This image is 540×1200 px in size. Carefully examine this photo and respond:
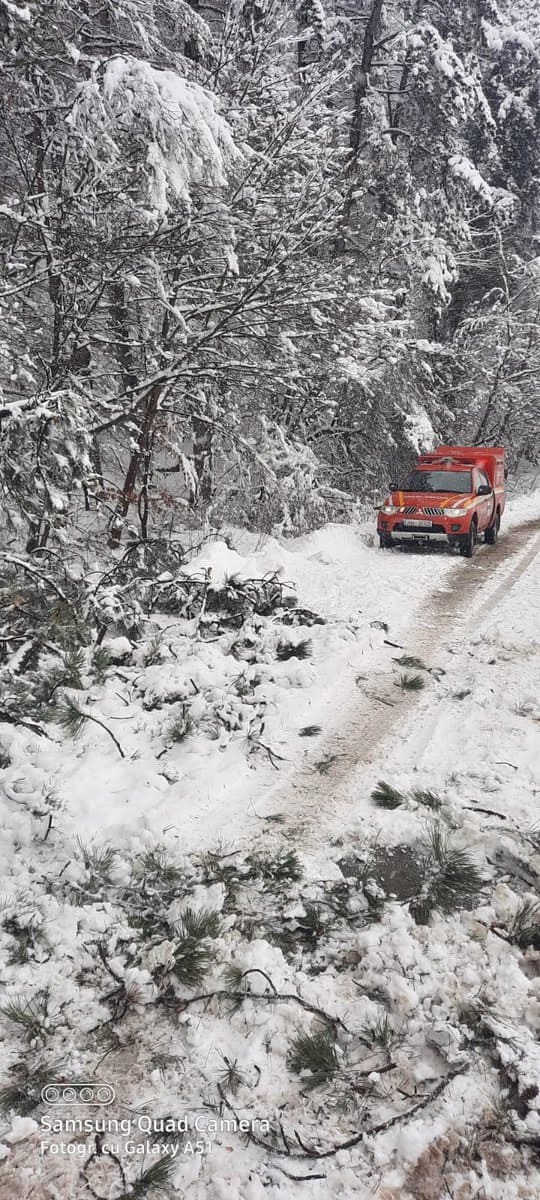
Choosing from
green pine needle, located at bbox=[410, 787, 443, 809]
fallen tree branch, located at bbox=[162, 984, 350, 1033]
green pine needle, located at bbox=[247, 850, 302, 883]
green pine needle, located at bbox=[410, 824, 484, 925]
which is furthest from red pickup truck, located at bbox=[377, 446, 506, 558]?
fallen tree branch, located at bbox=[162, 984, 350, 1033]

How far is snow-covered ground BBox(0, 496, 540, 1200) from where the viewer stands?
2.14 metres

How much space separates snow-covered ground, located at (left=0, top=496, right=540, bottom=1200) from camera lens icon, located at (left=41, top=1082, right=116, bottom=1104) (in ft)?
0.12

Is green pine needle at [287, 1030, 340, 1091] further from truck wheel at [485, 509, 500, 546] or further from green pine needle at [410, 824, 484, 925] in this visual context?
truck wheel at [485, 509, 500, 546]

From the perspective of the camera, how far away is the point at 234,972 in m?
2.81

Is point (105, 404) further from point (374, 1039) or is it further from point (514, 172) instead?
point (514, 172)

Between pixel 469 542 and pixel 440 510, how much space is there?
30.9 inches

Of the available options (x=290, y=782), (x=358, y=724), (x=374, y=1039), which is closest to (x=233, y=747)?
(x=290, y=782)

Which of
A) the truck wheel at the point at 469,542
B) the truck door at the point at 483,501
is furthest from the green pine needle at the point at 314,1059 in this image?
the truck door at the point at 483,501

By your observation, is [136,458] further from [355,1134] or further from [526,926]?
[355,1134]

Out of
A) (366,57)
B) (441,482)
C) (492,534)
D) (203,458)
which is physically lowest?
(492,534)

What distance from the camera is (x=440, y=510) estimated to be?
1076 centimetres

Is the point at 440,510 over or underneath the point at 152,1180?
over

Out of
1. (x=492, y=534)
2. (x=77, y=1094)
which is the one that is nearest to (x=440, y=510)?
(x=492, y=534)

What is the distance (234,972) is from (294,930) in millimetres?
404
